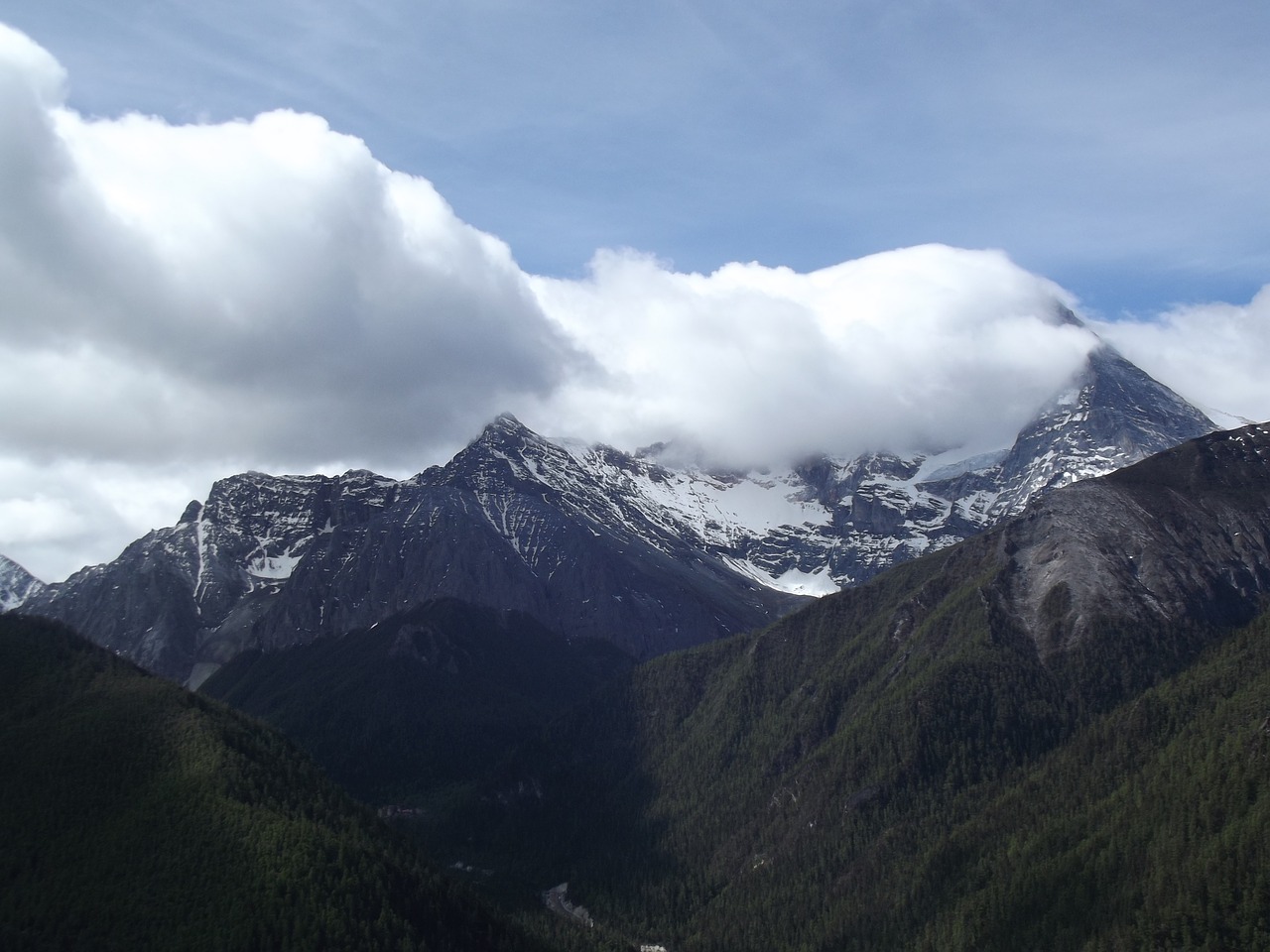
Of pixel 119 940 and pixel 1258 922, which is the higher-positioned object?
pixel 119 940

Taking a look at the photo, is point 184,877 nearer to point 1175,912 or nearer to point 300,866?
point 300,866

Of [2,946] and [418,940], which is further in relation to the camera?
[418,940]

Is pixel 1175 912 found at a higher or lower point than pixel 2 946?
lower

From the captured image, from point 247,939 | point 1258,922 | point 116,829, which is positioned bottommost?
point 1258,922

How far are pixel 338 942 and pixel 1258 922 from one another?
131 m

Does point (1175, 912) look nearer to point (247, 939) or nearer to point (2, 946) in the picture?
point (247, 939)

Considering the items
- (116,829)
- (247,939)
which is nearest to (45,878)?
(116,829)

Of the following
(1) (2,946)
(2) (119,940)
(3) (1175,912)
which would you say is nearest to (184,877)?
(2) (119,940)

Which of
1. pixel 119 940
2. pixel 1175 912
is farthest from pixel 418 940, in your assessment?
pixel 1175 912

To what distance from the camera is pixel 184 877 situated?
629 ft

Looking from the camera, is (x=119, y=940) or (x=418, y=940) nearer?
(x=119, y=940)

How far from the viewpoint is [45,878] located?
623ft

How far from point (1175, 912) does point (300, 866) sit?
12996 centimetres

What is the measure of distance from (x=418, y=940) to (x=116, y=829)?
48.6 m
